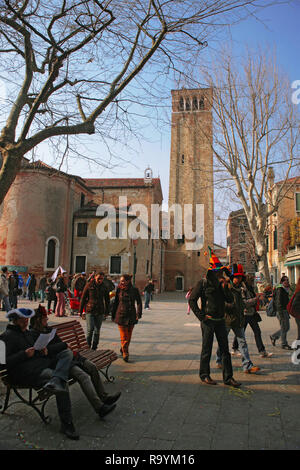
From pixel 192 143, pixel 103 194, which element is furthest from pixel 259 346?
pixel 192 143

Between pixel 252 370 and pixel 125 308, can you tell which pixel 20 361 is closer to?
pixel 125 308

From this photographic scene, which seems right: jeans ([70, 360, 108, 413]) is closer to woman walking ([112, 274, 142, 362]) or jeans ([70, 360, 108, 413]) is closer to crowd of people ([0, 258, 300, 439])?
crowd of people ([0, 258, 300, 439])

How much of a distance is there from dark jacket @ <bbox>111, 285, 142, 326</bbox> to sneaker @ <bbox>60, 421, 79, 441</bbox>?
9.70 feet

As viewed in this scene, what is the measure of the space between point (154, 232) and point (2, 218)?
18.2 m

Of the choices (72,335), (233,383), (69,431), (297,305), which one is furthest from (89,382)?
(297,305)

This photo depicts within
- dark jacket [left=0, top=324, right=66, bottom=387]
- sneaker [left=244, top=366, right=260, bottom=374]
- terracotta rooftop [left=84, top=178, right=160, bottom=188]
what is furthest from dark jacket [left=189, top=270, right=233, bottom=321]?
terracotta rooftop [left=84, top=178, right=160, bottom=188]

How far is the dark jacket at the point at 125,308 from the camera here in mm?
6398

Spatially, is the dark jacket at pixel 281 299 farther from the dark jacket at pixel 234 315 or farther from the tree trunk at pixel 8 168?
the tree trunk at pixel 8 168

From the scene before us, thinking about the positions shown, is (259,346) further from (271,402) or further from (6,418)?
(6,418)

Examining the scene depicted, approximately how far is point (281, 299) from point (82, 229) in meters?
26.0

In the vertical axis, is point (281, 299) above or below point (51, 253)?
below

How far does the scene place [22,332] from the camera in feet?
13.1

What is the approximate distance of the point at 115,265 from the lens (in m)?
30.7

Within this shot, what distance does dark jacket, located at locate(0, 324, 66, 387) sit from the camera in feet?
12.2
